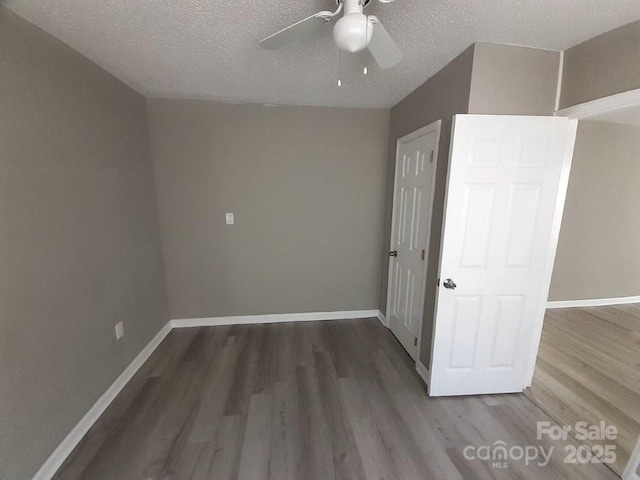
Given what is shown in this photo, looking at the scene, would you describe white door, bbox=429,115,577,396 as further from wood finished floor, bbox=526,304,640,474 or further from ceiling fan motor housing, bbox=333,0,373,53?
ceiling fan motor housing, bbox=333,0,373,53

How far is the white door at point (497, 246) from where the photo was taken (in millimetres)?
1664

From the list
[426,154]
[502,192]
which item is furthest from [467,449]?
[426,154]

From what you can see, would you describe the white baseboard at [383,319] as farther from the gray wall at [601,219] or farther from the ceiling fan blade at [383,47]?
the ceiling fan blade at [383,47]

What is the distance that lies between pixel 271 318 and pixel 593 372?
3064mm

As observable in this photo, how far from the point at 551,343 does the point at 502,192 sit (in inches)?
80.4

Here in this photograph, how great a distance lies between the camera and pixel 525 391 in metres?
2.02

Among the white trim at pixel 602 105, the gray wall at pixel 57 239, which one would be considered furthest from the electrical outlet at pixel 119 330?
the white trim at pixel 602 105

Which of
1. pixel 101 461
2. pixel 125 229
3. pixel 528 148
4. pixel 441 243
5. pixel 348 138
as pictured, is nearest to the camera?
pixel 101 461

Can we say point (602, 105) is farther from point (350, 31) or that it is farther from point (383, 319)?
point (383, 319)

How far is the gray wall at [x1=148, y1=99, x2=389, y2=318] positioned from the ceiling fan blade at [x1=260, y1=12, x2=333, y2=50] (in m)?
1.58

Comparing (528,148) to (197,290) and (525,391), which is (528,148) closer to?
(525,391)

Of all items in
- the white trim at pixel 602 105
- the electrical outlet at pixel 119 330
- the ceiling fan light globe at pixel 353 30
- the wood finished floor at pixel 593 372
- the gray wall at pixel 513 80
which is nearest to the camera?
the ceiling fan light globe at pixel 353 30

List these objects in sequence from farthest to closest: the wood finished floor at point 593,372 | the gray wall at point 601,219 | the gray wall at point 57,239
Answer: the gray wall at point 601,219 → the wood finished floor at point 593,372 → the gray wall at point 57,239

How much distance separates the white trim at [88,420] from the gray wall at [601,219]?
4.83m
